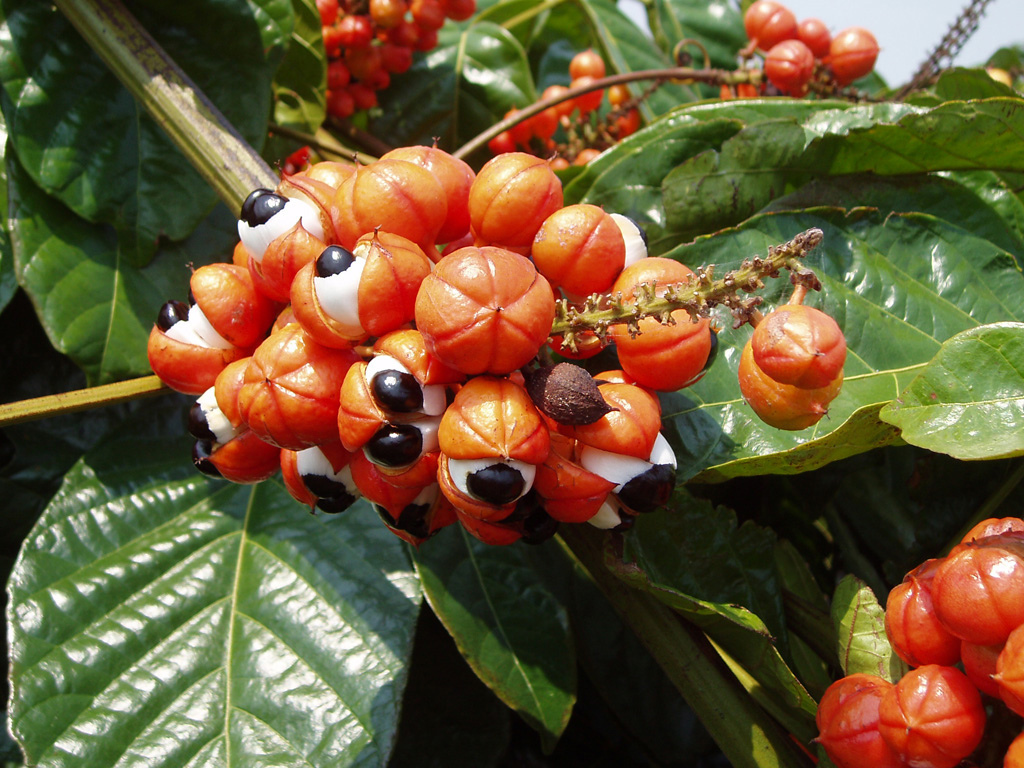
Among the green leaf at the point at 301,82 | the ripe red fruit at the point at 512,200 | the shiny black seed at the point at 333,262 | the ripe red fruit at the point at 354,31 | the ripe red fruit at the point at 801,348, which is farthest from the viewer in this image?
the ripe red fruit at the point at 354,31

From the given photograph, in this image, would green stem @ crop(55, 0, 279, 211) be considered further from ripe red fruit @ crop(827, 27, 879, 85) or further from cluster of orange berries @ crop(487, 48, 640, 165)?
ripe red fruit @ crop(827, 27, 879, 85)

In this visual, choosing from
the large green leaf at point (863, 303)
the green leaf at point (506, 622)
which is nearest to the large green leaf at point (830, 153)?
the large green leaf at point (863, 303)

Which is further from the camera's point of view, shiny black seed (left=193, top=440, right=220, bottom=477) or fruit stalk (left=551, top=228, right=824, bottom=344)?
shiny black seed (left=193, top=440, right=220, bottom=477)

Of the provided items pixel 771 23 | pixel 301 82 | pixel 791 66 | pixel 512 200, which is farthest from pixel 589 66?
pixel 512 200

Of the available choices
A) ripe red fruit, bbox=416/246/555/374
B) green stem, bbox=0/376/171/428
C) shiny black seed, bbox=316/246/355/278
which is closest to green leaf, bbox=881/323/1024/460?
ripe red fruit, bbox=416/246/555/374

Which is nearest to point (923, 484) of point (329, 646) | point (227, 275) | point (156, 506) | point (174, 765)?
point (329, 646)

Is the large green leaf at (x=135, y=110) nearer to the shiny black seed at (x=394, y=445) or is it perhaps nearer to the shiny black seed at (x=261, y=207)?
the shiny black seed at (x=261, y=207)

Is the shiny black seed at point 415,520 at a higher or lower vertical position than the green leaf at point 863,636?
higher
